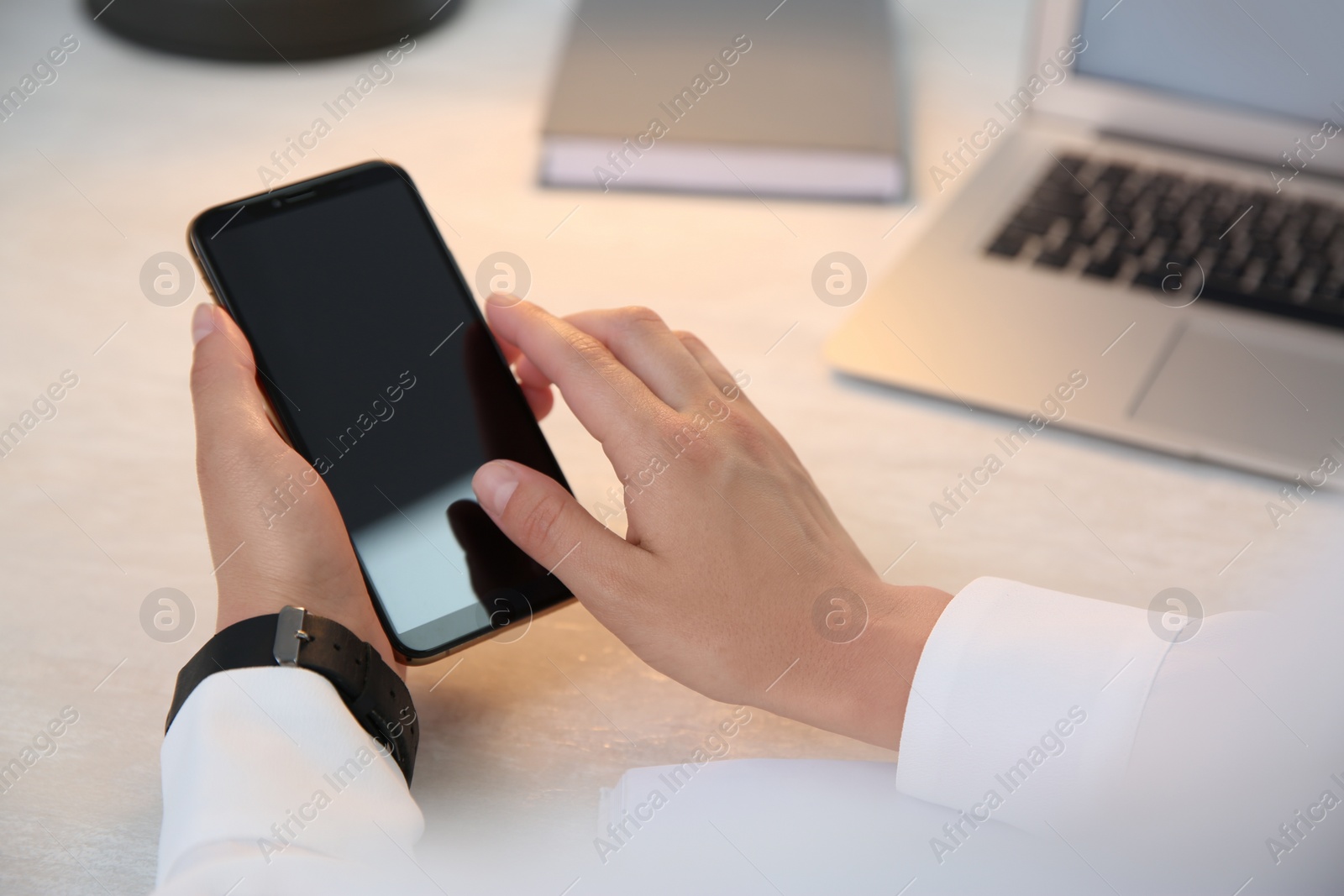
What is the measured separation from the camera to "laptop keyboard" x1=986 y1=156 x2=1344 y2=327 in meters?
0.75

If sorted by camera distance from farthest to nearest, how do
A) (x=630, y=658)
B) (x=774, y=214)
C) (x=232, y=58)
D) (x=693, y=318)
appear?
1. (x=232, y=58)
2. (x=774, y=214)
3. (x=693, y=318)
4. (x=630, y=658)

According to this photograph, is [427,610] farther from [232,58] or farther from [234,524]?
[232,58]

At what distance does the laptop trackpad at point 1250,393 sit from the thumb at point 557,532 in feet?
1.23

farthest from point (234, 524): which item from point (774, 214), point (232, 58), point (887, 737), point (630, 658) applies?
point (232, 58)

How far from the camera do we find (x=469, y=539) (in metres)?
0.55

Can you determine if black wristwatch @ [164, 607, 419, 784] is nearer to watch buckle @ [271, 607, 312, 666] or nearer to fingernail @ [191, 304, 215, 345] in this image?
watch buckle @ [271, 607, 312, 666]

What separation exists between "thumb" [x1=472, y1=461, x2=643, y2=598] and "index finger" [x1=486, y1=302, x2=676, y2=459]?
47 millimetres

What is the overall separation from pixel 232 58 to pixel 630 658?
0.74m

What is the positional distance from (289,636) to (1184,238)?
654 millimetres

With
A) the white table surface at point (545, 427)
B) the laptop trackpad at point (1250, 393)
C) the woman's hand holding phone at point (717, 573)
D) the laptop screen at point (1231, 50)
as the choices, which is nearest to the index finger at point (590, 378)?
the woman's hand holding phone at point (717, 573)

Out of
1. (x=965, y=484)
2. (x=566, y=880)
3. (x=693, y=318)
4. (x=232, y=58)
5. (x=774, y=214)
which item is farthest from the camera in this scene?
A: (x=232, y=58)

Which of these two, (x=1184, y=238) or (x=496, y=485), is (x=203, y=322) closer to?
(x=496, y=485)

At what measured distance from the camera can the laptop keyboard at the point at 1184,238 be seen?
753mm

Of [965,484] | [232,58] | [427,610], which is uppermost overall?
[232,58]
